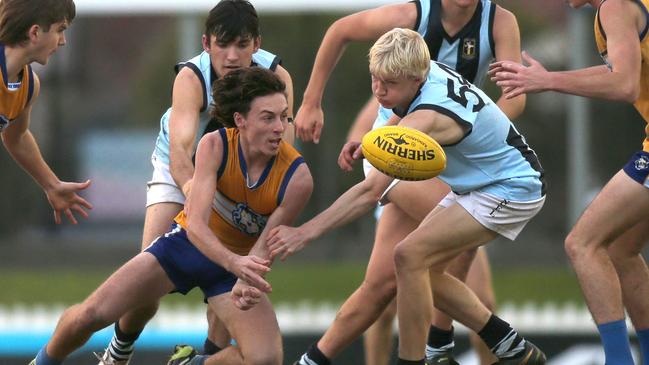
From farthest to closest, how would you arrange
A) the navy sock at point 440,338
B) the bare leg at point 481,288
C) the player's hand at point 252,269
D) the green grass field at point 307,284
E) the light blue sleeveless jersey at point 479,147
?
the green grass field at point 307,284 → the bare leg at point 481,288 → the navy sock at point 440,338 → the light blue sleeveless jersey at point 479,147 → the player's hand at point 252,269

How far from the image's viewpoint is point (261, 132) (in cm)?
676

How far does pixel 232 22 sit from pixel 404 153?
1.37 meters

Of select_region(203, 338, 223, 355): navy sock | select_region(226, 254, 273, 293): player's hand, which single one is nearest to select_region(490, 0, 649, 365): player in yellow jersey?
select_region(226, 254, 273, 293): player's hand

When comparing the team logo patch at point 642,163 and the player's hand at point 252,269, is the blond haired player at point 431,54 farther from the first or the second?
the player's hand at point 252,269

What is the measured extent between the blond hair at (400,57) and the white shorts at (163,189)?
5.02ft

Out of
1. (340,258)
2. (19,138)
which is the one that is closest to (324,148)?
(340,258)

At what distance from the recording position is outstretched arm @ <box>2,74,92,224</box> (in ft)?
25.0

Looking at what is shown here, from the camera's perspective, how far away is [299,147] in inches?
635

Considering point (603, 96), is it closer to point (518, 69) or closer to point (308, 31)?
point (518, 69)

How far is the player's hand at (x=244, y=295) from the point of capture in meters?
6.58

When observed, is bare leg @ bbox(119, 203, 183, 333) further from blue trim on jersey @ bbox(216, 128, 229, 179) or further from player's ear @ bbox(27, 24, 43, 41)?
player's ear @ bbox(27, 24, 43, 41)

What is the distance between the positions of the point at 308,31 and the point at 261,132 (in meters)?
10.8

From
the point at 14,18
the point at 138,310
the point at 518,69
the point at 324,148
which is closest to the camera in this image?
the point at 518,69

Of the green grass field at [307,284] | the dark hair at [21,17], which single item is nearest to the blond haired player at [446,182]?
the dark hair at [21,17]
